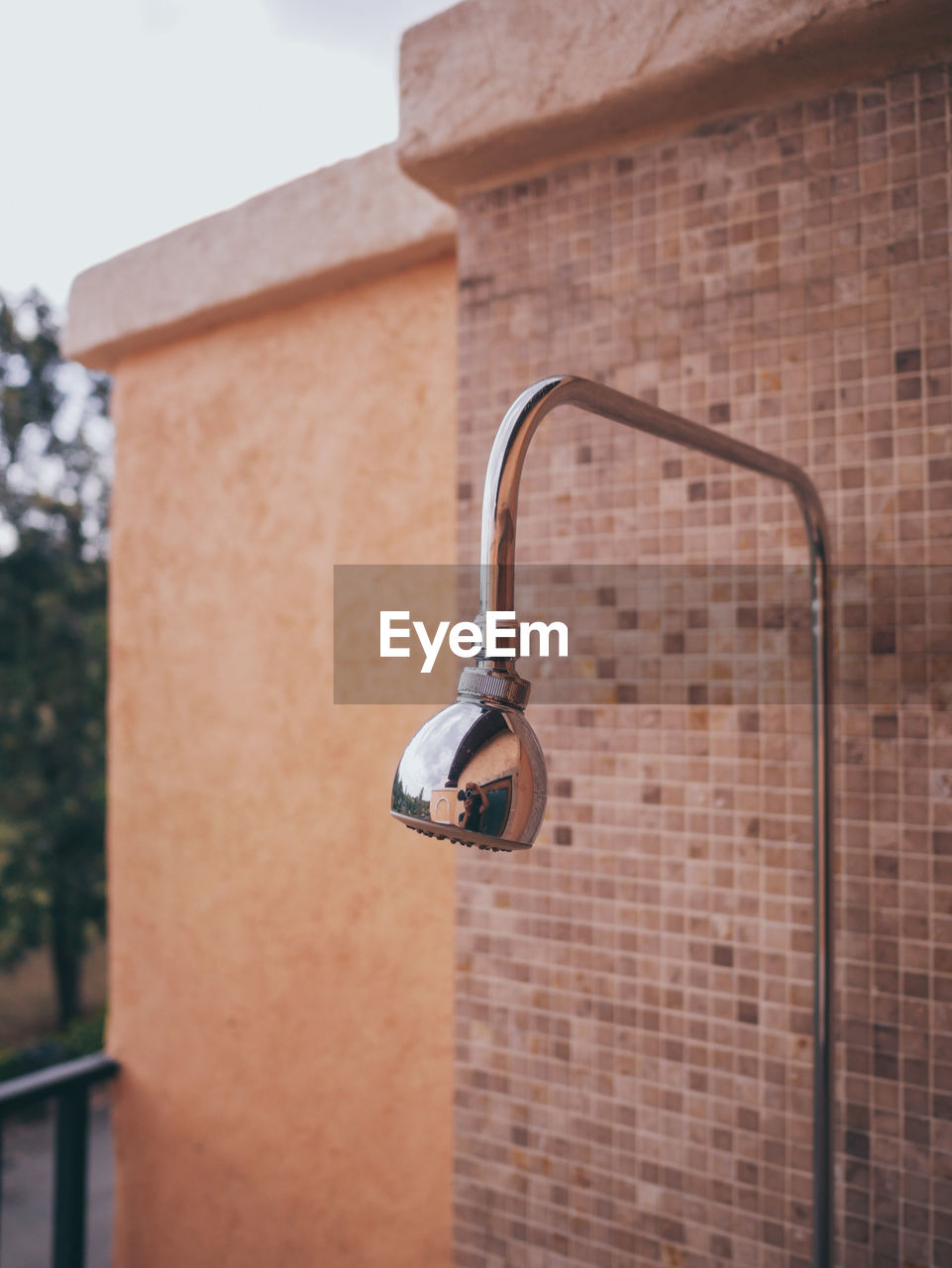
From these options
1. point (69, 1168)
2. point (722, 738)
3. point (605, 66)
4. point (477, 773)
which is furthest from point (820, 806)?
point (69, 1168)

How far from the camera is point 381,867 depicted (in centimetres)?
182

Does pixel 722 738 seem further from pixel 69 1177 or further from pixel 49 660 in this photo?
pixel 49 660

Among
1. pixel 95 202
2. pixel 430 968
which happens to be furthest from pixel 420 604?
pixel 95 202

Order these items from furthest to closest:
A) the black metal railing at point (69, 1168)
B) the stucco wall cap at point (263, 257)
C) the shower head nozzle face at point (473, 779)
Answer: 1. the black metal railing at point (69, 1168)
2. the stucco wall cap at point (263, 257)
3. the shower head nozzle face at point (473, 779)

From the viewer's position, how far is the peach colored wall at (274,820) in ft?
5.81

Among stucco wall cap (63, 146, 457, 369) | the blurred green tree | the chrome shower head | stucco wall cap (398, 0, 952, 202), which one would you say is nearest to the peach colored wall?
stucco wall cap (63, 146, 457, 369)

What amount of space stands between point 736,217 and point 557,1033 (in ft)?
3.46

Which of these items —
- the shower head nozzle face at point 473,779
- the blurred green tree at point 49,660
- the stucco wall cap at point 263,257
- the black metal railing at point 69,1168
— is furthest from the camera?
the blurred green tree at point 49,660

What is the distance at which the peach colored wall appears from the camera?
177cm

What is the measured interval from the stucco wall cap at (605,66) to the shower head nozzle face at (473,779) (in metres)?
0.84

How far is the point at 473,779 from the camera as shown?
559mm

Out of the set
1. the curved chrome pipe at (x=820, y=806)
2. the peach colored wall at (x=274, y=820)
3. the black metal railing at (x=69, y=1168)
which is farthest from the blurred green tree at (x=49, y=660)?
the curved chrome pipe at (x=820, y=806)

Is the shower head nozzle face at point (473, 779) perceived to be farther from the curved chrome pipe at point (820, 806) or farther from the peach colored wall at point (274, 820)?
the peach colored wall at point (274, 820)

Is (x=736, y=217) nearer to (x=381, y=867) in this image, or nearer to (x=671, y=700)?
(x=671, y=700)
